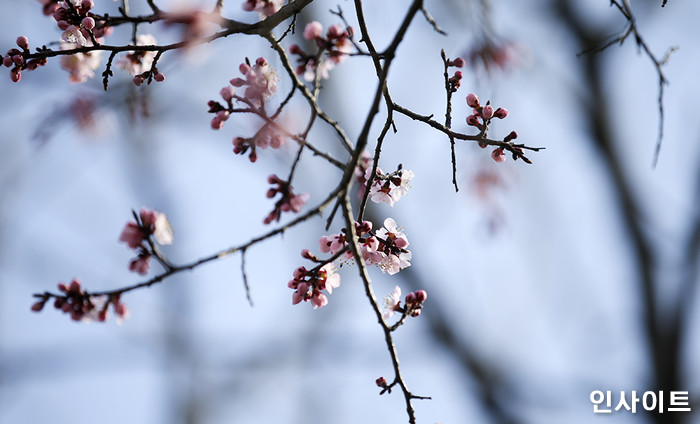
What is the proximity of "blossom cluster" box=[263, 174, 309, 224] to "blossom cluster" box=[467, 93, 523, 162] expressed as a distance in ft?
1.67

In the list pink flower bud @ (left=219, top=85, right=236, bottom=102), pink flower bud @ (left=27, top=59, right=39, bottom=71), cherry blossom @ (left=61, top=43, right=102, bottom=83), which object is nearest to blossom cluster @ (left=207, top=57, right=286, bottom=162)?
pink flower bud @ (left=219, top=85, right=236, bottom=102)

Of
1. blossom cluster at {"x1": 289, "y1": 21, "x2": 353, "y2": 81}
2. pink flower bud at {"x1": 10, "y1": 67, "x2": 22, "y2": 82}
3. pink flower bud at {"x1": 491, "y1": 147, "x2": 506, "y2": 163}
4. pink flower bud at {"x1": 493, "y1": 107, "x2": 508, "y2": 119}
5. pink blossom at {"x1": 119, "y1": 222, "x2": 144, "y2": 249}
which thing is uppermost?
blossom cluster at {"x1": 289, "y1": 21, "x2": 353, "y2": 81}

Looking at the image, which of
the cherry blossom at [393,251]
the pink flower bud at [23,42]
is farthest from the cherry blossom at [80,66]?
the cherry blossom at [393,251]

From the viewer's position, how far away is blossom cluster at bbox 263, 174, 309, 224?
1522mm

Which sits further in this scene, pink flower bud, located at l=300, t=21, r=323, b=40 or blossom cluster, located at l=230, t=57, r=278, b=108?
pink flower bud, located at l=300, t=21, r=323, b=40

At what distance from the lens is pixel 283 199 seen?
1.52m

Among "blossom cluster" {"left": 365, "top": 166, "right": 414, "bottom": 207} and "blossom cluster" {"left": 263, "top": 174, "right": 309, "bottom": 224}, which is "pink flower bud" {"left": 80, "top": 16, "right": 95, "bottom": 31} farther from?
"blossom cluster" {"left": 365, "top": 166, "right": 414, "bottom": 207}

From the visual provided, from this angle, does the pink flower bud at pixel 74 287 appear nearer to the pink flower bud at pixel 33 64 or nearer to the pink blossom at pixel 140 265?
the pink blossom at pixel 140 265

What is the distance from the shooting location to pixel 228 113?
1595 mm

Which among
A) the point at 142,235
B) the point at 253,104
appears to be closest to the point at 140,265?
the point at 142,235

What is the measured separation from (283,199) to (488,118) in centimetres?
61

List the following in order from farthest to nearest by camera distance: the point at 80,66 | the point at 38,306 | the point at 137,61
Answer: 1. the point at 80,66
2. the point at 137,61
3. the point at 38,306

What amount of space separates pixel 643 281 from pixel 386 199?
464 centimetres

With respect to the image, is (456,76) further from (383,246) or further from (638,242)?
(638,242)
